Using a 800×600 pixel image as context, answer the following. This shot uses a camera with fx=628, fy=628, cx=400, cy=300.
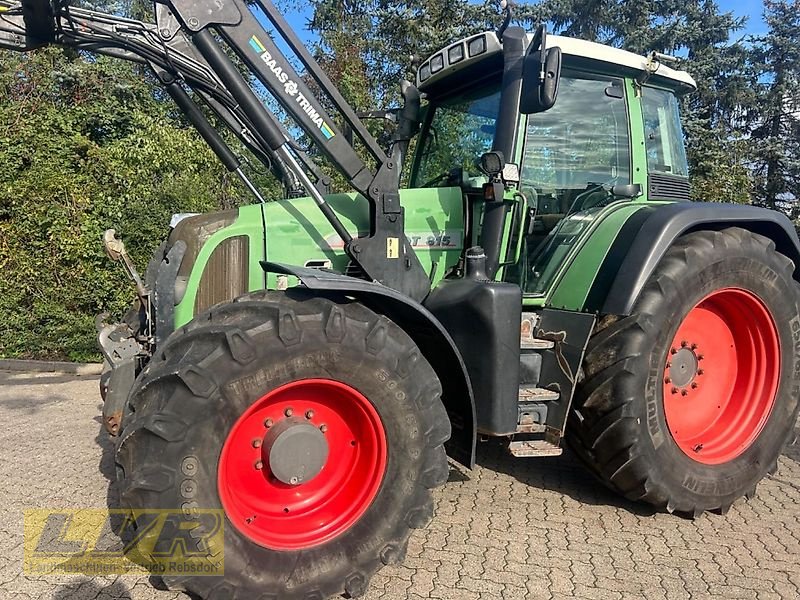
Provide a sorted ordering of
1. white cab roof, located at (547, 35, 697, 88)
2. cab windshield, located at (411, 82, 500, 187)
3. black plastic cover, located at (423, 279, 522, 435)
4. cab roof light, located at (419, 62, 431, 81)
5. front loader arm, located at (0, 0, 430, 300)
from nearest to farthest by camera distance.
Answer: front loader arm, located at (0, 0, 430, 300)
black plastic cover, located at (423, 279, 522, 435)
white cab roof, located at (547, 35, 697, 88)
cab windshield, located at (411, 82, 500, 187)
cab roof light, located at (419, 62, 431, 81)

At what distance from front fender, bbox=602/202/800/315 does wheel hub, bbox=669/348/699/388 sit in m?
0.66

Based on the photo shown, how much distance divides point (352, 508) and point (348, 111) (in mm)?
1989

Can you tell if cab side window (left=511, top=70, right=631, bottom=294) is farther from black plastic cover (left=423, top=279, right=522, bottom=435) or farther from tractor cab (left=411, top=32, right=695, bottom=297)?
black plastic cover (left=423, top=279, right=522, bottom=435)

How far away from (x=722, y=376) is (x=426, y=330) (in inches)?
84.0

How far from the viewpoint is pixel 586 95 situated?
4020 mm

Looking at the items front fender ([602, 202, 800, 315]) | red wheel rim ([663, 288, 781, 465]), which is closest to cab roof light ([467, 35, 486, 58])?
front fender ([602, 202, 800, 315])

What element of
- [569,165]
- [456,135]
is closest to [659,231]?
[569,165]

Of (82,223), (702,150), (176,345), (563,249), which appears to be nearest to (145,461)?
(176,345)

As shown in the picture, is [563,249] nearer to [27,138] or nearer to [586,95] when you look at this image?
[586,95]

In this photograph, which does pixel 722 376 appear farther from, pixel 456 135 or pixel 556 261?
pixel 456 135

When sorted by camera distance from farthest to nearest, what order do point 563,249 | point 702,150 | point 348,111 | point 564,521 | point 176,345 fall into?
point 702,150, point 563,249, point 564,521, point 348,111, point 176,345

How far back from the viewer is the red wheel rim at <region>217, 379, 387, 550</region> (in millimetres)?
2693

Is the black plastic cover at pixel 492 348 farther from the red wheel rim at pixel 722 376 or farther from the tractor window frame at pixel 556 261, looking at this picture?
the red wheel rim at pixel 722 376

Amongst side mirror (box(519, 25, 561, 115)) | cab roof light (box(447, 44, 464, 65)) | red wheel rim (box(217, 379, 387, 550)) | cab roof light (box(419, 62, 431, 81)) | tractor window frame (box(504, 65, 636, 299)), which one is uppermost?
cab roof light (box(447, 44, 464, 65))
